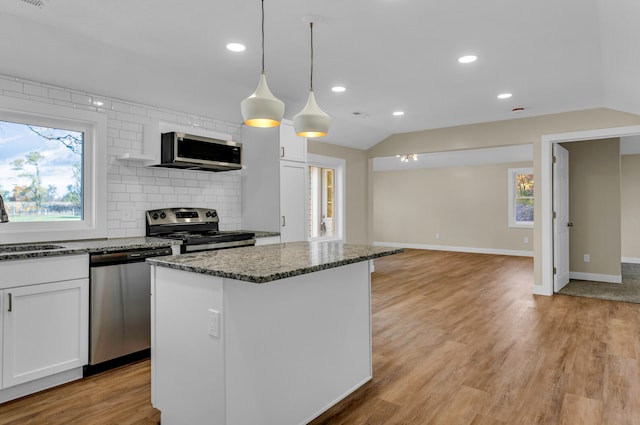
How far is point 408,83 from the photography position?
4008 mm

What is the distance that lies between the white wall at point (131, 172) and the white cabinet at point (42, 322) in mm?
900

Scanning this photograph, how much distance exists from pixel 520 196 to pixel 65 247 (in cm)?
907

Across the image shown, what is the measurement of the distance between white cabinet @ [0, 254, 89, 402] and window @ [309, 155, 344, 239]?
4.05 meters

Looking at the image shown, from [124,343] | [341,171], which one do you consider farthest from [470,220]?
[124,343]

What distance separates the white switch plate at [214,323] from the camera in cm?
179

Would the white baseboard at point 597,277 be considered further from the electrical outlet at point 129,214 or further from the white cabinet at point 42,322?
the white cabinet at point 42,322

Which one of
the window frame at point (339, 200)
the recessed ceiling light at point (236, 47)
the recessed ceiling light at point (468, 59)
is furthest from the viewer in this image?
the window frame at point (339, 200)

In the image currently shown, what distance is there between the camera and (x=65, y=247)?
285 cm

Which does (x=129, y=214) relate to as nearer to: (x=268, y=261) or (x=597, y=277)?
(x=268, y=261)

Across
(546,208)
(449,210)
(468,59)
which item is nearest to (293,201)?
(468,59)

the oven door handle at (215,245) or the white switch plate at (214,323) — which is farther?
the oven door handle at (215,245)

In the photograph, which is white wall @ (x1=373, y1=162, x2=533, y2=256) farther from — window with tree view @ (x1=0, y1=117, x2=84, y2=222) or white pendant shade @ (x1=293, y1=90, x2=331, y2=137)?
window with tree view @ (x1=0, y1=117, x2=84, y2=222)

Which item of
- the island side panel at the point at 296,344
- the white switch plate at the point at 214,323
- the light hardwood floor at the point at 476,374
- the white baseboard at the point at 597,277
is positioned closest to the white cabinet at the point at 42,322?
the light hardwood floor at the point at 476,374

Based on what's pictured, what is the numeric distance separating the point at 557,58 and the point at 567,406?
2662 millimetres
